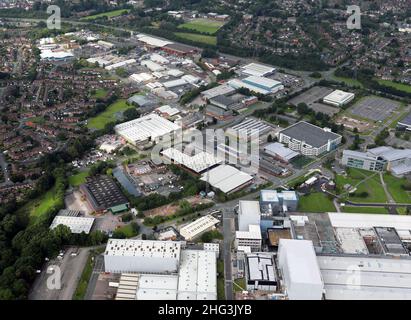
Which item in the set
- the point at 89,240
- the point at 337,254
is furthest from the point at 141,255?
the point at 337,254

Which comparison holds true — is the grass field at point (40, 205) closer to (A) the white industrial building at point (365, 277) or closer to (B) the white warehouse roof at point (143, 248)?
(B) the white warehouse roof at point (143, 248)

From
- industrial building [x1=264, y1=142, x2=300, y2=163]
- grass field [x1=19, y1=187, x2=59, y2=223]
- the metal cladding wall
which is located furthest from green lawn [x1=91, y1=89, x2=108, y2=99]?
the metal cladding wall

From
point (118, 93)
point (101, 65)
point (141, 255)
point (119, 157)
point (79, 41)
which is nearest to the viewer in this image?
point (141, 255)

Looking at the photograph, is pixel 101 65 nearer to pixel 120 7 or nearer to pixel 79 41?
pixel 79 41

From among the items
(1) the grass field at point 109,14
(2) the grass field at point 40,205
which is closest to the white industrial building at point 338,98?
(2) the grass field at point 40,205

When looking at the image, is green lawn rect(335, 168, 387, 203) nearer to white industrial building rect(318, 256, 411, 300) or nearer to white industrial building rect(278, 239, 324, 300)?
white industrial building rect(318, 256, 411, 300)

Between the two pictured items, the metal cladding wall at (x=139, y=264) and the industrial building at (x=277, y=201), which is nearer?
the metal cladding wall at (x=139, y=264)
